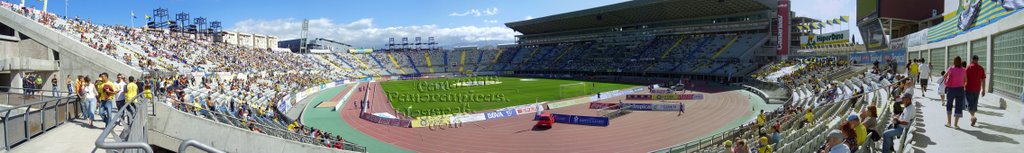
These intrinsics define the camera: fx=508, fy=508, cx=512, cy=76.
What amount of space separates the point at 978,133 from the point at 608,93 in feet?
114

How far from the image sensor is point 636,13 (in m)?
73.6

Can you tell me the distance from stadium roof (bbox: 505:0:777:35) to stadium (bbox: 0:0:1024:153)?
41cm

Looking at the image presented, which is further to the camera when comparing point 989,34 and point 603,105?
point 603,105

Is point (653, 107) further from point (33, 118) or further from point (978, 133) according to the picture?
point (33, 118)

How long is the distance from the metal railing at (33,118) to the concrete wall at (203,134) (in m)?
1.48

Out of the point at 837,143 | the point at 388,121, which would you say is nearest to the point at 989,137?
the point at 837,143

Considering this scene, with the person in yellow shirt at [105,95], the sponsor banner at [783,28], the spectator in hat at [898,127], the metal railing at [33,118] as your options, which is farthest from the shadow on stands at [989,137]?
the sponsor banner at [783,28]

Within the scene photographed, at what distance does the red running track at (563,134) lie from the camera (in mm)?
20578

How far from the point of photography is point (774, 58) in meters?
60.5

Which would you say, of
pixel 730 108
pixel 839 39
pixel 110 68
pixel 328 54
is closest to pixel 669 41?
pixel 839 39

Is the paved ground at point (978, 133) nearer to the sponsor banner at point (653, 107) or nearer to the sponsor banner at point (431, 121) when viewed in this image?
the sponsor banner at point (653, 107)

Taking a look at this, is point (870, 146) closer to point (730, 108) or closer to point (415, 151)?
point (415, 151)

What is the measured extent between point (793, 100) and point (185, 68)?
4163 centimetres

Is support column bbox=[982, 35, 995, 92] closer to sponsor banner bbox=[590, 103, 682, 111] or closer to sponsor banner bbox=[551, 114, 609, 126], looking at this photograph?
sponsor banner bbox=[551, 114, 609, 126]
